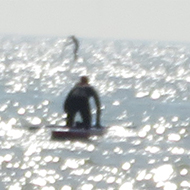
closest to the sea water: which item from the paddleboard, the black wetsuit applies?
the paddleboard

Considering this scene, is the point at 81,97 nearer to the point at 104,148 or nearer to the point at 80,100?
the point at 80,100

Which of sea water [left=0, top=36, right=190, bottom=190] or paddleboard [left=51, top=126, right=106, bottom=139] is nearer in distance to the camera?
sea water [left=0, top=36, right=190, bottom=190]

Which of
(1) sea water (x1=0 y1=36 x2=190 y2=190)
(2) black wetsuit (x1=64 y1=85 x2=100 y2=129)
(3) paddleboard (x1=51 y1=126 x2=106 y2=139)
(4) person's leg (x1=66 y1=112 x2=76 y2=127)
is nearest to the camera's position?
(1) sea water (x1=0 y1=36 x2=190 y2=190)

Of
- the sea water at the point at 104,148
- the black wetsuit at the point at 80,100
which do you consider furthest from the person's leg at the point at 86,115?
the sea water at the point at 104,148

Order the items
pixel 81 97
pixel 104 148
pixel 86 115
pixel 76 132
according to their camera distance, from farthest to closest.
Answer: pixel 104 148
pixel 86 115
pixel 76 132
pixel 81 97

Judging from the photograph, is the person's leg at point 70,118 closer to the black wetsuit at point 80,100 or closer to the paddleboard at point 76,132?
the black wetsuit at point 80,100

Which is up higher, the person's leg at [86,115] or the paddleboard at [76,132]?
the person's leg at [86,115]

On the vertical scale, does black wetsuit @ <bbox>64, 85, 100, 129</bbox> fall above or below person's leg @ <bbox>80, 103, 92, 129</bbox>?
above

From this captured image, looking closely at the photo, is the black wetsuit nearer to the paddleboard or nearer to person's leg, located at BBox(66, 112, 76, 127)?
person's leg, located at BBox(66, 112, 76, 127)

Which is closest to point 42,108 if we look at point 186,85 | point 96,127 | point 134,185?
point 96,127

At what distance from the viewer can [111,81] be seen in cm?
8944

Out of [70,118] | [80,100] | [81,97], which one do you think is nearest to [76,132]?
[70,118]

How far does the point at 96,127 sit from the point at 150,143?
397 centimetres

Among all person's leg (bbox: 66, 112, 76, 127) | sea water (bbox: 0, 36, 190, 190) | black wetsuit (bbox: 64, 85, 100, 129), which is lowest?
sea water (bbox: 0, 36, 190, 190)
